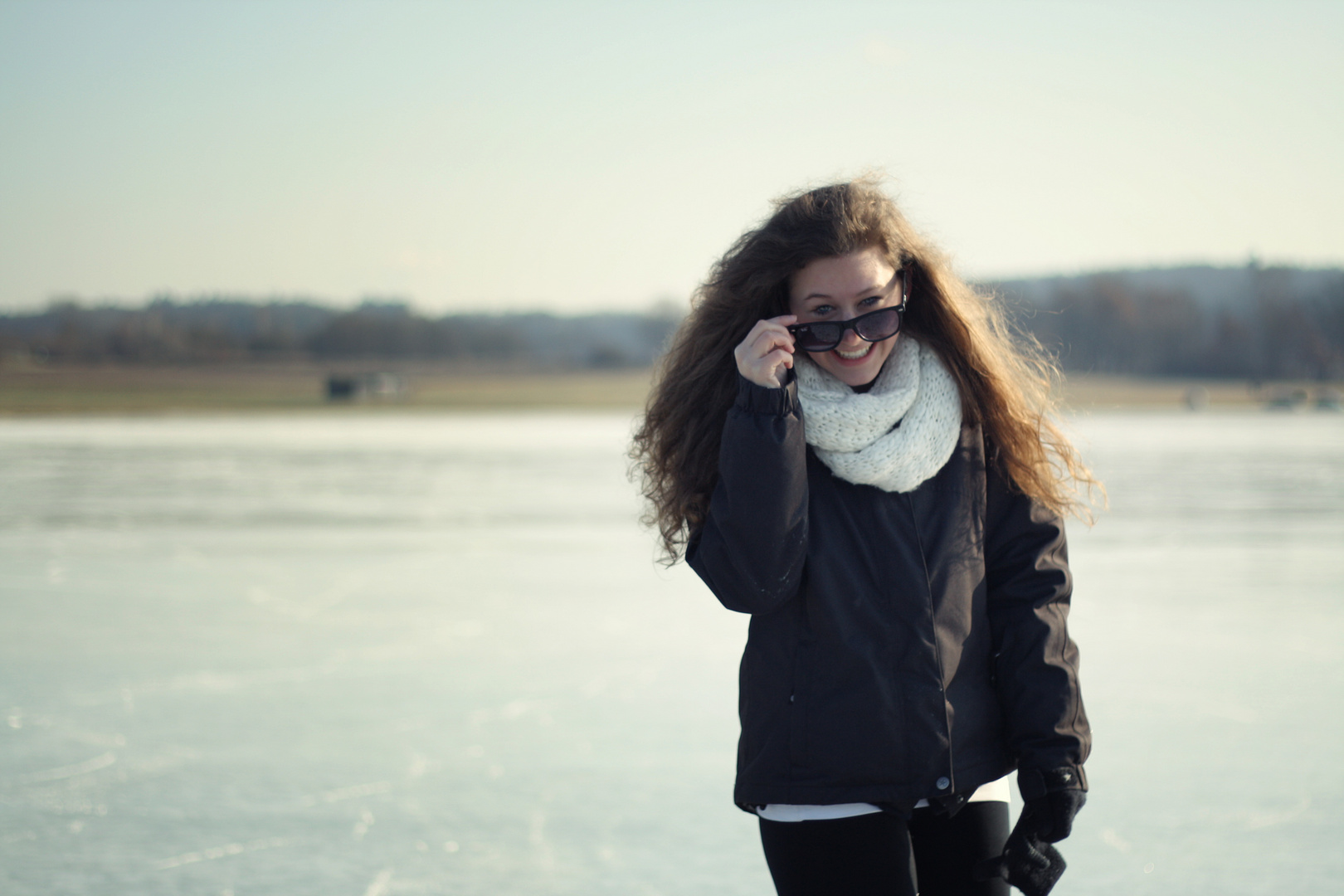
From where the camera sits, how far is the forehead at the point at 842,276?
5.74 ft

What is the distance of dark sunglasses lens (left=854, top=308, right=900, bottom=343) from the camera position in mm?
1738

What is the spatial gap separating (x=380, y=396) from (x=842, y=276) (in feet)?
132

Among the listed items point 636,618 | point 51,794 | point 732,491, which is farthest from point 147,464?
point 732,491

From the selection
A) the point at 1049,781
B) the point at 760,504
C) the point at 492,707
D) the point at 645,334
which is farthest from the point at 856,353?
the point at 645,334

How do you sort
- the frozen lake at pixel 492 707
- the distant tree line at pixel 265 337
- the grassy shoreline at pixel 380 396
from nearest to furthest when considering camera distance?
the frozen lake at pixel 492 707 → the grassy shoreline at pixel 380 396 → the distant tree line at pixel 265 337

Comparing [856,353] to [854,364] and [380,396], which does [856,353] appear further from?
[380,396]

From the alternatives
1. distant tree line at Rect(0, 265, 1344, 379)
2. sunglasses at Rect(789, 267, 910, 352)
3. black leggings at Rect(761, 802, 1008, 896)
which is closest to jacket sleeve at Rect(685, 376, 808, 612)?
sunglasses at Rect(789, 267, 910, 352)

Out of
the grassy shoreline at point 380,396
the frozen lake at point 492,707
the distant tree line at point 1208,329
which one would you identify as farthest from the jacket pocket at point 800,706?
the distant tree line at point 1208,329

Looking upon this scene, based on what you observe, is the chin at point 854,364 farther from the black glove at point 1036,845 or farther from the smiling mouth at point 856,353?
the black glove at point 1036,845

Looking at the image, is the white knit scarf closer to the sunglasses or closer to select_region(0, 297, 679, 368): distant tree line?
the sunglasses

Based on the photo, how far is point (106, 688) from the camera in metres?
4.39

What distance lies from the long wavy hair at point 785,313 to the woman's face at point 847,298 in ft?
0.06

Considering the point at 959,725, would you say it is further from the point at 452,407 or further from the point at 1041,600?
the point at 452,407

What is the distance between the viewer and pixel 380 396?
40.3 m
